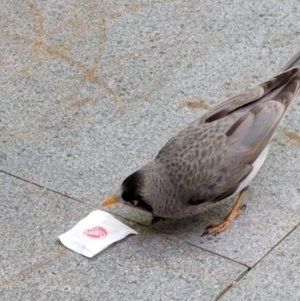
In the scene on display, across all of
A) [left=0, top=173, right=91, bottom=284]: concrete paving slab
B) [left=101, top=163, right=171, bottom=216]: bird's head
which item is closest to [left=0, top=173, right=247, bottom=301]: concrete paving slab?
[left=0, top=173, right=91, bottom=284]: concrete paving slab

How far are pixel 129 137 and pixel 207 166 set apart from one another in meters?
0.93

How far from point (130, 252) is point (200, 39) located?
2019mm

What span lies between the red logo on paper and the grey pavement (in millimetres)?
89

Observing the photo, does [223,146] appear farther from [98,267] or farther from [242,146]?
[98,267]

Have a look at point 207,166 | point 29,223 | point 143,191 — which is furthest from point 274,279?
point 29,223

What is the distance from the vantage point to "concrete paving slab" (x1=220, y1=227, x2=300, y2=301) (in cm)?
449

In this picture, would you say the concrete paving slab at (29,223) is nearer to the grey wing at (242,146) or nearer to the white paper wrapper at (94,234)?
the white paper wrapper at (94,234)

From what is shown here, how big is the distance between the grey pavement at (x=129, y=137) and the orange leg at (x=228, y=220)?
44 millimetres

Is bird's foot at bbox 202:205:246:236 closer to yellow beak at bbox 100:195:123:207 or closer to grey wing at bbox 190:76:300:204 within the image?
grey wing at bbox 190:76:300:204

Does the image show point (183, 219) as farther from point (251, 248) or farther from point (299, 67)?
point (299, 67)

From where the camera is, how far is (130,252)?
15.8 ft

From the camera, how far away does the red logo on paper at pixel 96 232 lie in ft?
16.0

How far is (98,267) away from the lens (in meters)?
4.72

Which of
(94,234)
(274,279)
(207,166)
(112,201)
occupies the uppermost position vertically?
(207,166)
